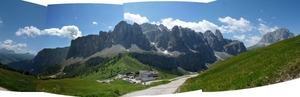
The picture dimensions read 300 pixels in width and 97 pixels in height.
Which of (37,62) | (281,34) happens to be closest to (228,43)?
(281,34)

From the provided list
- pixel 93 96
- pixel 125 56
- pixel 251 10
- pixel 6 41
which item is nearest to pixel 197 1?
pixel 251 10

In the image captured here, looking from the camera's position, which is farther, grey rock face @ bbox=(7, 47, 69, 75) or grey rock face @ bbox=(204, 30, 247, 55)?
grey rock face @ bbox=(7, 47, 69, 75)

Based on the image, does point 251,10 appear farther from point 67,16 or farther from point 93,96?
point 67,16

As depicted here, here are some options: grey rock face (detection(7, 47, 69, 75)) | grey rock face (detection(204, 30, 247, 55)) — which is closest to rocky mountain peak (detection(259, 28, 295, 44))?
grey rock face (detection(204, 30, 247, 55))

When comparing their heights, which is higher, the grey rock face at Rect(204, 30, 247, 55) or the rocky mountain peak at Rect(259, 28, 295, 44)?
the grey rock face at Rect(204, 30, 247, 55)

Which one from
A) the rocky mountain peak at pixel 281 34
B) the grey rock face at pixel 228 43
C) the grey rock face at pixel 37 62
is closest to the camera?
the rocky mountain peak at pixel 281 34

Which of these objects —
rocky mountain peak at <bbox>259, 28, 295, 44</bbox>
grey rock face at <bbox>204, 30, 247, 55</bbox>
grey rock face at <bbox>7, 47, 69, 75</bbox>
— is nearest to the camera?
Answer: rocky mountain peak at <bbox>259, 28, 295, 44</bbox>

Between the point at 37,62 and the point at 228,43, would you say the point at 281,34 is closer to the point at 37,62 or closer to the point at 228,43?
the point at 228,43

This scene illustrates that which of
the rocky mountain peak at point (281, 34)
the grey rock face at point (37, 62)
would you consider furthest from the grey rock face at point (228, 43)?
the grey rock face at point (37, 62)

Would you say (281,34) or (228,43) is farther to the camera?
(228,43)

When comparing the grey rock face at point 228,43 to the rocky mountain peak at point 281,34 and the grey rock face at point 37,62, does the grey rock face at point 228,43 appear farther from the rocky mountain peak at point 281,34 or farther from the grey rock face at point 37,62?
the grey rock face at point 37,62

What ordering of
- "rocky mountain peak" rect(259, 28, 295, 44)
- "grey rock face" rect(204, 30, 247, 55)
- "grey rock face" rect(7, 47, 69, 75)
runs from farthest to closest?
"grey rock face" rect(7, 47, 69, 75), "grey rock face" rect(204, 30, 247, 55), "rocky mountain peak" rect(259, 28, 295, 44)

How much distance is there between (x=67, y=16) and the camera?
33750mm

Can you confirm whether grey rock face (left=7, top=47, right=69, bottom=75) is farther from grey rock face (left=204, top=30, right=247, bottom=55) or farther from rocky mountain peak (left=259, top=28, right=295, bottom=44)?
rocky mountain peak (left=259, top=28, right=295, bottom=44)
